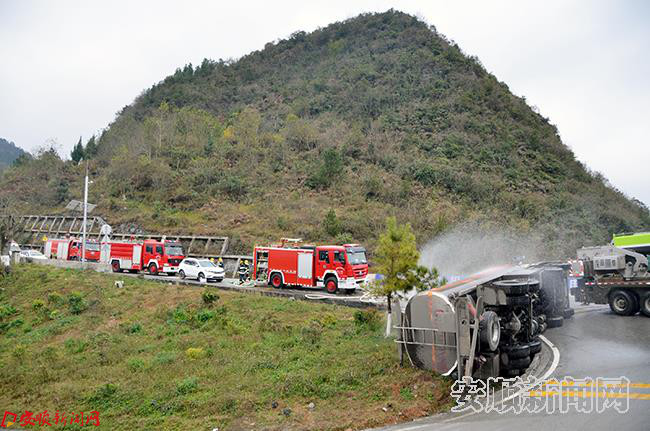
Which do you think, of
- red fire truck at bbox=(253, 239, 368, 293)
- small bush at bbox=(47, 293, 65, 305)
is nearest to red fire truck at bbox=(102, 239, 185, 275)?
small bush at bbox=(47, 293, 65, 305)

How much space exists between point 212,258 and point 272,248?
13419 mm

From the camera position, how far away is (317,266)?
26.2m

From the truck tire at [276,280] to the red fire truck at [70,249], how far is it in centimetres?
2168

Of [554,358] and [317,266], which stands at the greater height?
[317,266]

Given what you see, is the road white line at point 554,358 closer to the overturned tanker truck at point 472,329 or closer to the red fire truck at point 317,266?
the overturned tanker truck at point 472,329

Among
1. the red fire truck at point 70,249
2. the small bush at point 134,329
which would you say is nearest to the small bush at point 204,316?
the small bush at point 134,329

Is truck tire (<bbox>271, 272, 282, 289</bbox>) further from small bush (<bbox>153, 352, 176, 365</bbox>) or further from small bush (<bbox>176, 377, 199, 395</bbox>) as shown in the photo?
small bush (<bbox>176, 377, 199, 395</bbox>)

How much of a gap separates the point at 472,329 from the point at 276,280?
19847 millimetres

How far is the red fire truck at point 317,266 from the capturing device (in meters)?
25.3

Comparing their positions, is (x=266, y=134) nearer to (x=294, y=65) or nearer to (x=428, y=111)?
(x=428, y=111)

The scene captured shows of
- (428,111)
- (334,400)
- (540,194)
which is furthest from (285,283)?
(428,111)

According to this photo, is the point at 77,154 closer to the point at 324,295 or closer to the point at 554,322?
the point at 324,295

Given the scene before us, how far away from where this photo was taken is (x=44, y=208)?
2630 inches

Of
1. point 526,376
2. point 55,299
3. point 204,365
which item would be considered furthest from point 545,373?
point 55,299
